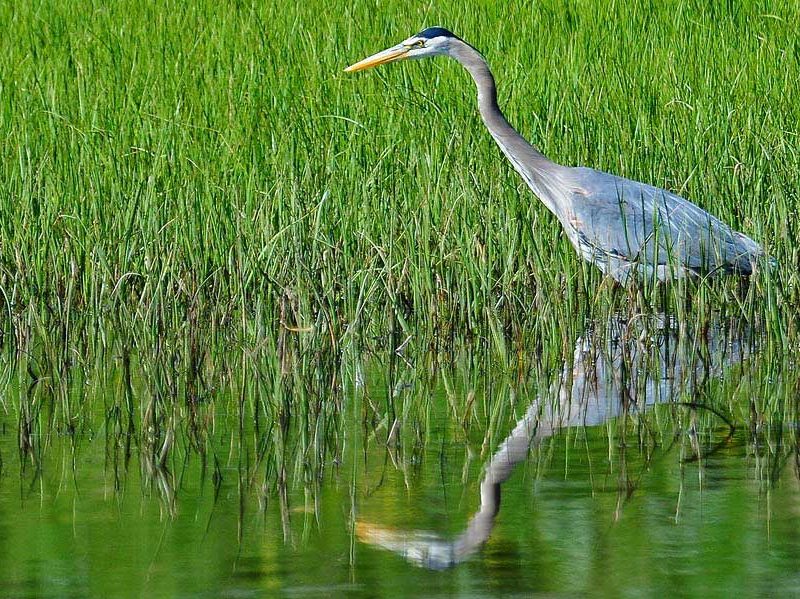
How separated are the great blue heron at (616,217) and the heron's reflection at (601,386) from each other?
465 millimetres

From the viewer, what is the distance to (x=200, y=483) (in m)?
3.79

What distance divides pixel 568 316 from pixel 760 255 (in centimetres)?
73

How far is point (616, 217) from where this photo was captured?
6516 mm

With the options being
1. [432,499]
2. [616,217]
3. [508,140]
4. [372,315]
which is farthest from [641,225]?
[432,499]

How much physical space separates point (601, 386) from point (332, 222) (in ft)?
5.66

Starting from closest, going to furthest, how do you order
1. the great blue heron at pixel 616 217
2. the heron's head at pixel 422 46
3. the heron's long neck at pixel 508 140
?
1. the great blue heron at pixel 616 217
2. the heron's long neck at pixel 508 140
3. the heron's head at pixel 422 46

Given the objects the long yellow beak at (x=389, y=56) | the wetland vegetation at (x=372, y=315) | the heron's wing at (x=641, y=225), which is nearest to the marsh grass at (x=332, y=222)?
the wetland vegetation at (x=372, y=315)

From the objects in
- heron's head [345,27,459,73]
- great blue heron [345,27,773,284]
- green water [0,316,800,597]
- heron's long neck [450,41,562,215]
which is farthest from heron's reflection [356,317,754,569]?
heron's head [345,27,459,73]

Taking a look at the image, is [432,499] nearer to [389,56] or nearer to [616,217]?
[616,217]

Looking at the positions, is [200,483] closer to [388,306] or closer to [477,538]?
[477,538]

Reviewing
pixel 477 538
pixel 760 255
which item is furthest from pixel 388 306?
pixel 477 538

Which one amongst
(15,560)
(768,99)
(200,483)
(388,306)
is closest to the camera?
(15,560)

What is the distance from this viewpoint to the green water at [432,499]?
3107 millimetres

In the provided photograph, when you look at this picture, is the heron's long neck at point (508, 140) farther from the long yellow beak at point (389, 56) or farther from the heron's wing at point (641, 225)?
the long yellow beak at point (389, 56)
